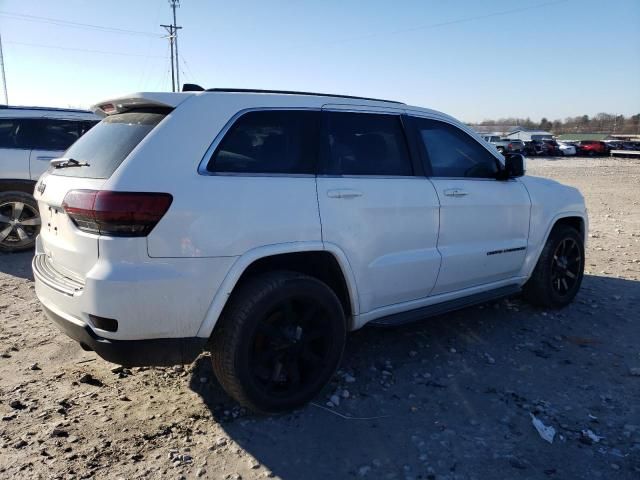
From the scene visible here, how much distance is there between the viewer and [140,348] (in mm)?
2785

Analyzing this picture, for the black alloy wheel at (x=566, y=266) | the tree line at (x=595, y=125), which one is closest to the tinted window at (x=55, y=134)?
the black alloy wheel at (x=566, y=266)

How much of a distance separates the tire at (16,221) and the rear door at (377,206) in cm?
551

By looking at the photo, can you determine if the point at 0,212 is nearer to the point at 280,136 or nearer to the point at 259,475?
the point at 280,136

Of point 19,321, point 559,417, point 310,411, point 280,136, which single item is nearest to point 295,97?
point 280,136

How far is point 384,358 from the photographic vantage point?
4074mm

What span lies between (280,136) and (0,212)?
18.7 ft

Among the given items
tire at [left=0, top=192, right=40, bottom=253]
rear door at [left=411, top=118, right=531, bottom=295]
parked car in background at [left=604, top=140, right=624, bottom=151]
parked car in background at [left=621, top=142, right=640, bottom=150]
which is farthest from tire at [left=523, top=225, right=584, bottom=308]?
parked car in background at [left=621, top=142, right=640, bottom=150]

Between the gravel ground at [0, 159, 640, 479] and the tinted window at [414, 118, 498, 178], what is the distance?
4.63 ft

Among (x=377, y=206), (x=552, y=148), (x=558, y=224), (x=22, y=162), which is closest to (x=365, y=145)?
(x=377, y=206)

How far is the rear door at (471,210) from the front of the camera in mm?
4012

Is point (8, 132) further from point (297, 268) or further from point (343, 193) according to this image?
point (343, 193)

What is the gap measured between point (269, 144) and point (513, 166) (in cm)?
231

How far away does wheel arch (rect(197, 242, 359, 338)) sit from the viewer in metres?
2.88

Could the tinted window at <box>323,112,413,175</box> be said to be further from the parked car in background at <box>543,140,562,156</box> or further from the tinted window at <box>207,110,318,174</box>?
the parked car in background at <box>543,140,562,156</box>
